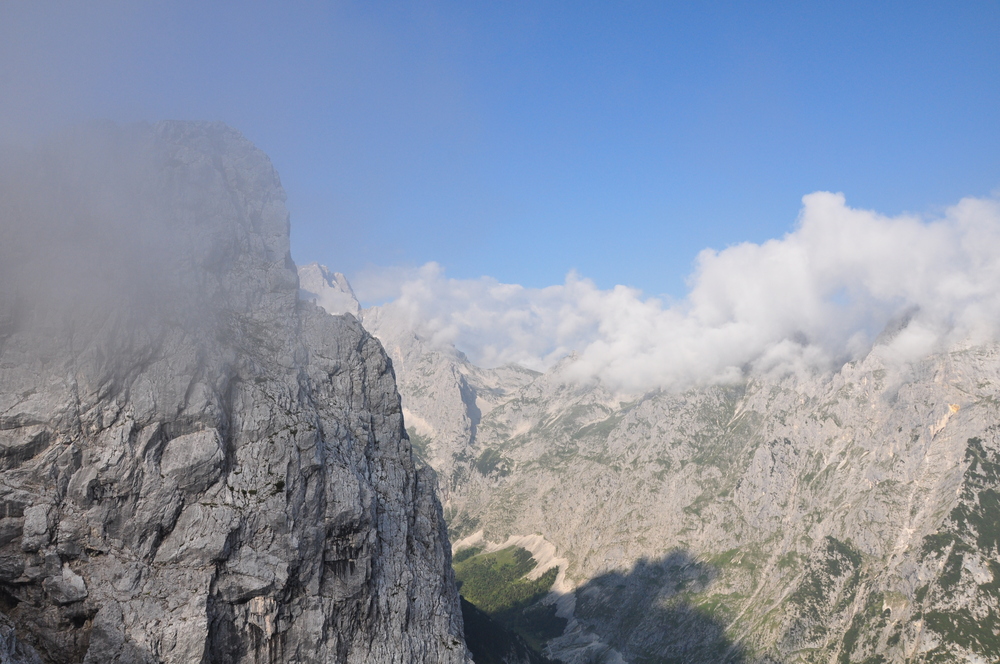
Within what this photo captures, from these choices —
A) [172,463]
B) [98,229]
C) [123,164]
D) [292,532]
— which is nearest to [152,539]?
[172,463]

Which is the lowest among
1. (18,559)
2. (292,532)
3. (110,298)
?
(18,559)

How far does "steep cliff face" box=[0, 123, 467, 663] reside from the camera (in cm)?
7519

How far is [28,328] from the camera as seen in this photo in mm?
82938

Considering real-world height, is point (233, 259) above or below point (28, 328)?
above

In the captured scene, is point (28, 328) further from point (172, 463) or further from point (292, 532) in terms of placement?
point (292, 532)

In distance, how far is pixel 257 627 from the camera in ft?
276

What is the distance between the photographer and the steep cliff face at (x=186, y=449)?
75.2 metres

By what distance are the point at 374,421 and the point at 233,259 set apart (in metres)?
45.6

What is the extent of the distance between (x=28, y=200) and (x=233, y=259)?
34624 mm

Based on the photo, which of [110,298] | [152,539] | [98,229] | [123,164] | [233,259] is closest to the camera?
[152,539]

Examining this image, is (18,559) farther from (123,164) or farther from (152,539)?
(123,164)

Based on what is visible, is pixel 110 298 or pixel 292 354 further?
pixel 292 354

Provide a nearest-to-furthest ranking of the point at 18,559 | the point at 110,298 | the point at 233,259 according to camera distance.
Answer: the point at 18,559 < the point at 110,298 < the point at 233,259

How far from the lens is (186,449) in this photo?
85625mm
